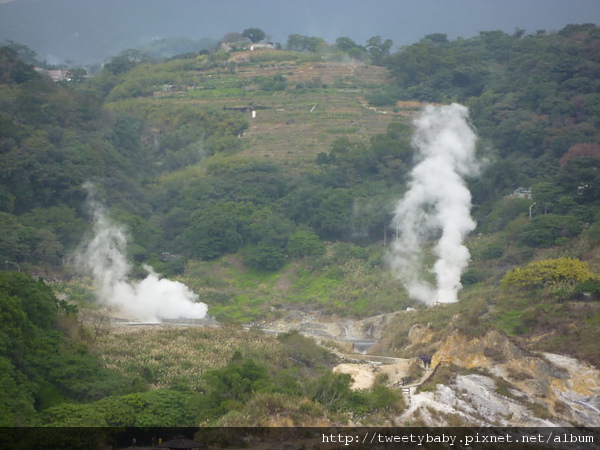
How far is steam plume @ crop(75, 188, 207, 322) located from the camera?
45.8 metres

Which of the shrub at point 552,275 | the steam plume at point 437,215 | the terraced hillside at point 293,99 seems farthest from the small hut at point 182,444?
the terraced hillside at point 293,99

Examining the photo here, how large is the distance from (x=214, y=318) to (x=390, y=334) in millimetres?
8650

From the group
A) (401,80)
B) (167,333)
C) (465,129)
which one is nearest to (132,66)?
(401,80)

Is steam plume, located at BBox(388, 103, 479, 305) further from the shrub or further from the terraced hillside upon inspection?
the terraced hillside

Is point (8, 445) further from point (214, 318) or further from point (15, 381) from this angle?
point (214, 318)

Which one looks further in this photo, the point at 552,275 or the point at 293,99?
the point at 293,99

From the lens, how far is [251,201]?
187 ft

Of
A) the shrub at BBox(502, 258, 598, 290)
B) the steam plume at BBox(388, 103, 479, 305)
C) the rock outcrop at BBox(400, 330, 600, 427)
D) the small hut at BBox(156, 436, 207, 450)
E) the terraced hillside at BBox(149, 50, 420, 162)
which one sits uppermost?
the terraced hillside at BBox(149, 50, 420, 162)

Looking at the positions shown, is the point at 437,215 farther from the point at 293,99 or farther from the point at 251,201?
the point at 293,99

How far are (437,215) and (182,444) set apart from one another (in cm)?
2932

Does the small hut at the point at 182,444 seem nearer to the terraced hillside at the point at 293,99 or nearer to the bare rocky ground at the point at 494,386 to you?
the bare rocky ground at the point at 494,386

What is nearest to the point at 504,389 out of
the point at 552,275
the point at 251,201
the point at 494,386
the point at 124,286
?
the point at 494,386

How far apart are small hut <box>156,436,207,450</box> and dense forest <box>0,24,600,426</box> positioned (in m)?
1.89

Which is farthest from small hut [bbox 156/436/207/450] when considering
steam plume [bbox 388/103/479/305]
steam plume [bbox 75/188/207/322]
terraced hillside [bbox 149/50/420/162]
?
terraced hillside [bbox 149/50/420/162]
